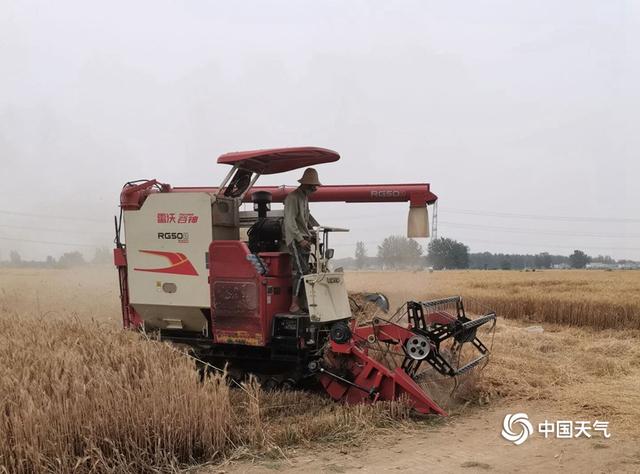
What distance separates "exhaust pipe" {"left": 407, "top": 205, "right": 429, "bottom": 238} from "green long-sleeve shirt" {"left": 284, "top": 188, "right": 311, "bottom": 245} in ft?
9.39

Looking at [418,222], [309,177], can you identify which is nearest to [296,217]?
[309,177]

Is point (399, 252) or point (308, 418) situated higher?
point (399, 252)

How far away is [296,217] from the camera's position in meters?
6.75

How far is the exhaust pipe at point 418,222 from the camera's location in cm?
917

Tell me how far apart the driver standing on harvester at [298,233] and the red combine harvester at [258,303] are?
0.16 m

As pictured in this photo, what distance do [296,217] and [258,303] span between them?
1.15m

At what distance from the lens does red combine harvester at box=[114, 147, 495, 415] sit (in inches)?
240

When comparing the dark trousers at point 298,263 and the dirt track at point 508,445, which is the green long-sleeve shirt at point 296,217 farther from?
the dirt track at point 508,445

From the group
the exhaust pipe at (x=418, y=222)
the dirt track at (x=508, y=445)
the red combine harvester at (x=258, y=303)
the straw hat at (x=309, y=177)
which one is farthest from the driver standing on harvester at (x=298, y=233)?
the exhaust pipe at (x=418, y=222)

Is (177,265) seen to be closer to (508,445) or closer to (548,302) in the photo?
(508,445)

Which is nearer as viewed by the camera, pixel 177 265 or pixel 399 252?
pixel 177 265

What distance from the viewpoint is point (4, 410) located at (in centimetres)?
374

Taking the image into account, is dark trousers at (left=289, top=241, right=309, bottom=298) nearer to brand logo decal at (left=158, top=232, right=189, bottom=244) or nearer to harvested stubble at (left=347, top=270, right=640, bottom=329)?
brand logo decal at (left=158, top=232, right=189, bottom=244)

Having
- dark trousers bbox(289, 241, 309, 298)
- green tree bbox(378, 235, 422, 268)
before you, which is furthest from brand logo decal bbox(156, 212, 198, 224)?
green tree bbox(378, 235, 422, 268)
